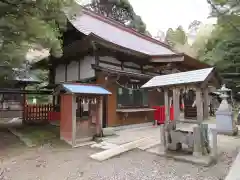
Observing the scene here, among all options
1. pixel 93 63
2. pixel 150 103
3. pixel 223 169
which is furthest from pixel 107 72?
pixel 223 169

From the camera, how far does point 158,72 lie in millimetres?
11672

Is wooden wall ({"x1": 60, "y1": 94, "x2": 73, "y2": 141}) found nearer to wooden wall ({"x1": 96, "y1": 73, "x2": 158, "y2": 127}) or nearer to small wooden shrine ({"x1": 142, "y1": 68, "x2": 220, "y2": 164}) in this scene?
wooden wall ({"x1": 96, "y1": 73, "x2": 158, "y2": 127})

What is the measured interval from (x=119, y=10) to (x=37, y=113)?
54.3 feet

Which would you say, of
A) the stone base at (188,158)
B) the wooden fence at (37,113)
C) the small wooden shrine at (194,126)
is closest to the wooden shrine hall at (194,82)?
the small wooden shrine at (194,126)

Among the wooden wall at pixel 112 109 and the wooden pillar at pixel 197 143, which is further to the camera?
the wooden wall at pixel 112 109

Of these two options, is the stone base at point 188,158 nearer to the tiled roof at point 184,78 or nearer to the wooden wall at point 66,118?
the tiled roof at point 184,78

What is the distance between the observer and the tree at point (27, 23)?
5.83 m

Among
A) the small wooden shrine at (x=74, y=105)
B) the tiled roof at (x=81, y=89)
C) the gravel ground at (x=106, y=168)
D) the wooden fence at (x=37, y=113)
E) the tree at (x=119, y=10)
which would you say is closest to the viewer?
the gravel ground at (x=106, y=168)

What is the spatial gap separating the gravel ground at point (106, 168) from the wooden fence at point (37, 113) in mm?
6116

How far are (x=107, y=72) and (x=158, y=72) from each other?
4694 mm

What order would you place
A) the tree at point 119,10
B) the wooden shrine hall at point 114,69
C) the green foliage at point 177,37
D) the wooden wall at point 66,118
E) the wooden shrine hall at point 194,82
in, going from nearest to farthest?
1. the wooden shrine hall at point 194,82
2. the wooden wall at point 66,118
3. the wooden shrine hall at point 114,69
4. the tree at point 119,10
5. the green foliage at point 177,37

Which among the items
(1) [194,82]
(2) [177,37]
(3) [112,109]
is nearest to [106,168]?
(1) [194,82]

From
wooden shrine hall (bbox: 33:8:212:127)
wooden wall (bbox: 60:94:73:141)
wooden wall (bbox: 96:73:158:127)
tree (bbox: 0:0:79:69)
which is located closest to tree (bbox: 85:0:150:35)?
wooden shrine hall (bbox: 33:8:212:127)

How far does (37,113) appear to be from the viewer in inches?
455
